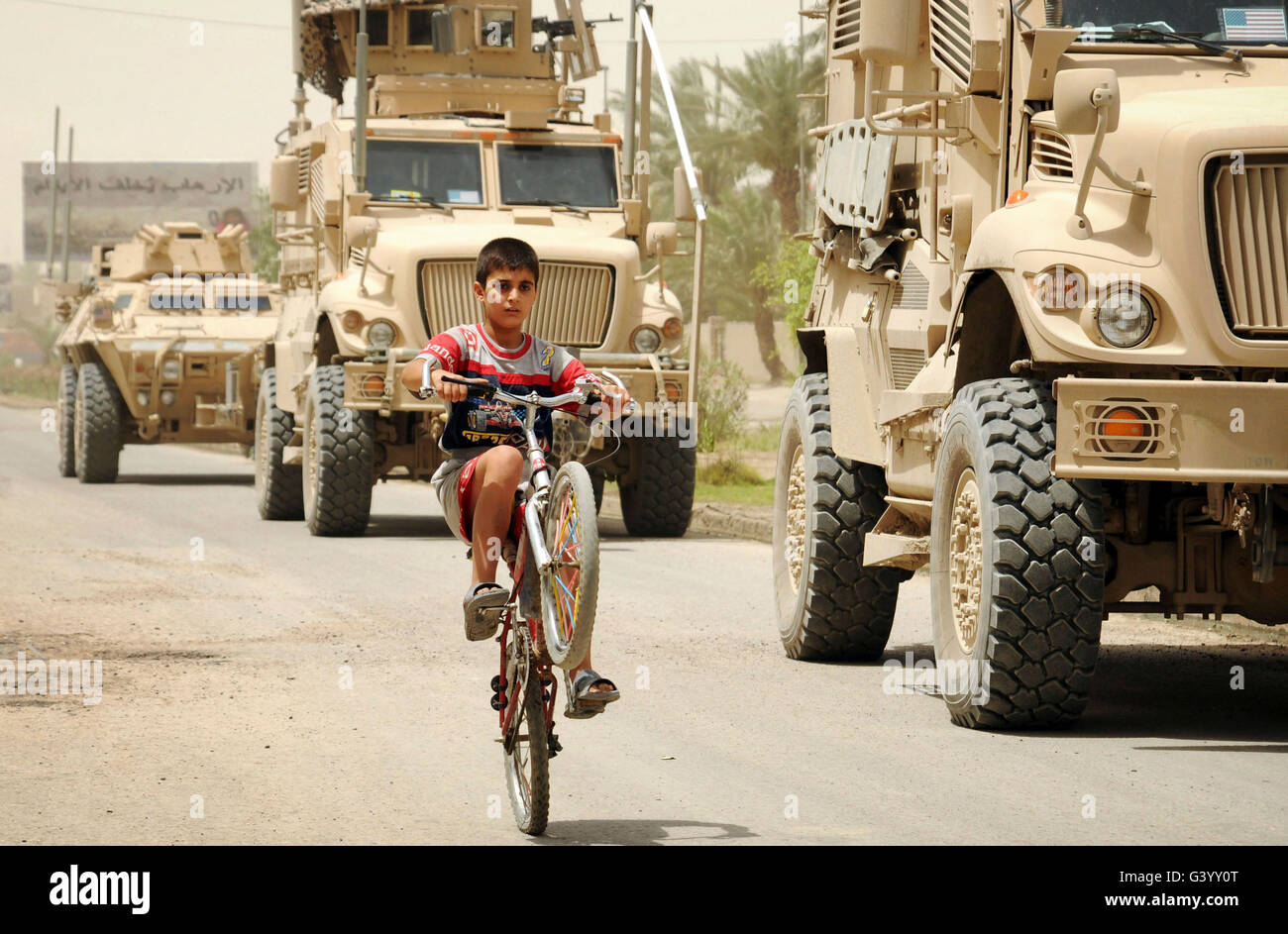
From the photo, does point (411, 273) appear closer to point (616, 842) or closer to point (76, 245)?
point (616, 842)

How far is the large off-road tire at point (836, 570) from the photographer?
10.1 m


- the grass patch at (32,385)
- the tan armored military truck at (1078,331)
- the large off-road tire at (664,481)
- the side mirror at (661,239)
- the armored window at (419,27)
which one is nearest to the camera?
the tan armored military truck at (1078,331)

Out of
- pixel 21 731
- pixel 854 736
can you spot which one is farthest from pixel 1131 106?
pixel 21 731

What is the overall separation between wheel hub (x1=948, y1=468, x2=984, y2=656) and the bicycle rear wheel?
2218mm

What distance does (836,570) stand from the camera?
10.1 metres

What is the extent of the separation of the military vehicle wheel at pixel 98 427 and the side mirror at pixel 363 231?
317 inches

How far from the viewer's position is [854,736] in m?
8.14

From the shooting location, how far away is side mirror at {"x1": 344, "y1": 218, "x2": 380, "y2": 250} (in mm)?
16688

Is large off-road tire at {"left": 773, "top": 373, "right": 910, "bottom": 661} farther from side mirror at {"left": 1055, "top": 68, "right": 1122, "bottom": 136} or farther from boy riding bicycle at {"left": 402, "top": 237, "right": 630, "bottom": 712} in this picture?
boy riding bicycle at {"left": 402, "top": 237, "right": 630, "bottom": 712}

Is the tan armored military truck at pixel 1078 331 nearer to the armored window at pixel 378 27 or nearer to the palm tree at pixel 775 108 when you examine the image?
the armored window at pixel 378 27

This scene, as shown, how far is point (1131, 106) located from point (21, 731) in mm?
4626

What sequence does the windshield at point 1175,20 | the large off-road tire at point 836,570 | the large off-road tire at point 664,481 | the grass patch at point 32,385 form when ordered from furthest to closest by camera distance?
the grass patch at point 32,385
the large off-road tire at point 664,481
the large off-road tire at point 836,570
the windshield at point 1175,20

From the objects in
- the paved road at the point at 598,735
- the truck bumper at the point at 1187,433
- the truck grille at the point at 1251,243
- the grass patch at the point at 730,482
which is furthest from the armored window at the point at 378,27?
the truck bumper at the point at 1187,433

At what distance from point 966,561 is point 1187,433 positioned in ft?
3.92
